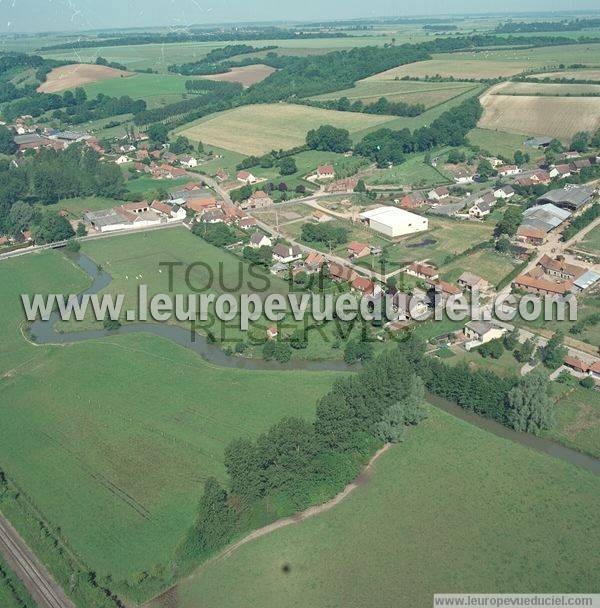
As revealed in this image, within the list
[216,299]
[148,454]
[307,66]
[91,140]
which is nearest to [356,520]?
[148,454]

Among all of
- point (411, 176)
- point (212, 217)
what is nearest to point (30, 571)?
point (212, 217)

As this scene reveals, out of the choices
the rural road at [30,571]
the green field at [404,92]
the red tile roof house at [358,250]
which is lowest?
the rural road at [30,571]

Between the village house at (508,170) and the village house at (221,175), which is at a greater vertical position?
the village house at (221,175)

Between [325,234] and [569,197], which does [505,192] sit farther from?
[325,234]

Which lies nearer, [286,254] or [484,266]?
[484,266]

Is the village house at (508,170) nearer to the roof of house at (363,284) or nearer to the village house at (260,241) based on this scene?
the village house at (260,241)

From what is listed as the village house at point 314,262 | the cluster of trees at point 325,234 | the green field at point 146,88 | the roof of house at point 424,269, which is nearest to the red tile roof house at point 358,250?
the cluster of trees at point 325,234
